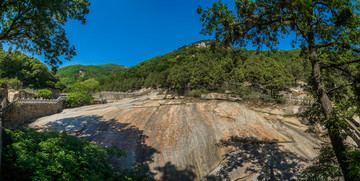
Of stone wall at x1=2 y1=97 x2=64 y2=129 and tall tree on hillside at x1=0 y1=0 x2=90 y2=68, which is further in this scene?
stone wall at x1=2 y1=97 x2=64 y2=129

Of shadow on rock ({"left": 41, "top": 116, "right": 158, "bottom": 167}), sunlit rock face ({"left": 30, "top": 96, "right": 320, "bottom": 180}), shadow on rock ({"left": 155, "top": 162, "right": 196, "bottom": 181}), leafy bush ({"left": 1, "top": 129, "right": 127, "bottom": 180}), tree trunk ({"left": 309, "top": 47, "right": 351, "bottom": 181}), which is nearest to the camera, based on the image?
leafy bush ({"left": 1, "top": 129, "right": 127, "bottom": 180})

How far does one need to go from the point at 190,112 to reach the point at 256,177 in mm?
7522

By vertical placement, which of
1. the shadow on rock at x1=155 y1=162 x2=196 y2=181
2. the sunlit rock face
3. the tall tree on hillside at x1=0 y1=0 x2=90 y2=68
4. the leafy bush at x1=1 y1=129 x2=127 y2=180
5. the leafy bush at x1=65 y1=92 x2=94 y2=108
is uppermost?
the tall tree on hillside at x1=0 y1=0 x2=90 y2=68

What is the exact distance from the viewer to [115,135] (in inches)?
367

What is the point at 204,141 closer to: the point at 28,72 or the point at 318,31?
the point at 318,31

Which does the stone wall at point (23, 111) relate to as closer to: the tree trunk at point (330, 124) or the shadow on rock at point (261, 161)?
the shadow on rock at point (261, 161)

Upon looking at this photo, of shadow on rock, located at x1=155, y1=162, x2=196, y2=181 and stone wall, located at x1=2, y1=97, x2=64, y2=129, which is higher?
stone wall, located at x1=2, y1=97, x2=64, y2=129

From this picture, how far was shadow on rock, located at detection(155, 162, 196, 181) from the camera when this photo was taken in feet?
20.7

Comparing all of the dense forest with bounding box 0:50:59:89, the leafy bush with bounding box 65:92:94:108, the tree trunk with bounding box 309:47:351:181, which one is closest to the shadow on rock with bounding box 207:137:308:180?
the tree trunk with bounding box 309:47:351:181

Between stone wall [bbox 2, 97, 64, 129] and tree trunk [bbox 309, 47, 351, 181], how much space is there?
18.4 m

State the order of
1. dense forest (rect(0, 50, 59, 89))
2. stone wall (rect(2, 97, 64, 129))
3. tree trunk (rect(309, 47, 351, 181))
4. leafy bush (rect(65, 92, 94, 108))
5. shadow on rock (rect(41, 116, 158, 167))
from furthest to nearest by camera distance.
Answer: dense forest (rect(0, 50, 59, 89))
leafy bush (rect(65, 92, 94, 108))
stone wall (rect(2, 97, 64, 129))
shadow on rock (rect(41, 116, 158, 167))
tree trunk (rect(309, 47, 351, 181))

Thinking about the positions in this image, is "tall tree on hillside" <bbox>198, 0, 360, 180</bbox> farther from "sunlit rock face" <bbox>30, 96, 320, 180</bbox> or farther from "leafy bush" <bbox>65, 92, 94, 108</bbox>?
"leafy bush" <bbox>65, 92, 94, 108</bbox>

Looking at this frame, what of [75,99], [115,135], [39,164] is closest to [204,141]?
[115,135]

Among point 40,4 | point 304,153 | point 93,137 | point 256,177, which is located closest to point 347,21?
point 256,177
